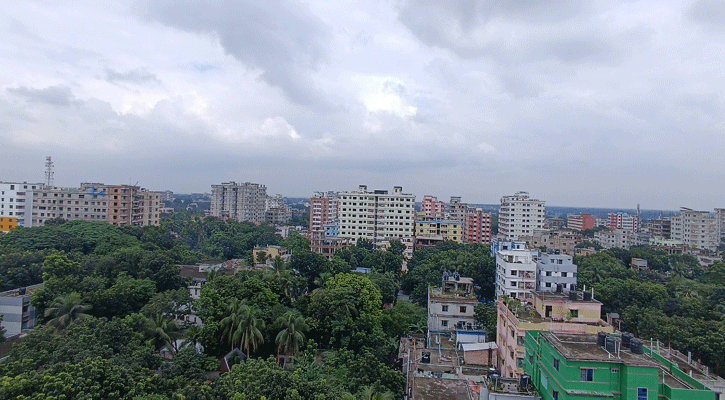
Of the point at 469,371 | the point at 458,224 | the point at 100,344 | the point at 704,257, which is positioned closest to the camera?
the point at 100,344

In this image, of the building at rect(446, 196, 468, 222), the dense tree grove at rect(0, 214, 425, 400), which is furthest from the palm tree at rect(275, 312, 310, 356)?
the building at rect(446, 196, 468, 222)

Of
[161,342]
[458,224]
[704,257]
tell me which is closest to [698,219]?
[704,257]

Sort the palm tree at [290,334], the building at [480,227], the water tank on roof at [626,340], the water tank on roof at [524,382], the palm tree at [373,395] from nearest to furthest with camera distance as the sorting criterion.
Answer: the palm tree at [373,395] → the water tank on roof at [626,340] → the water tank on roof at [524,382] → the palm tree at [290,334] → the building at [480,227]

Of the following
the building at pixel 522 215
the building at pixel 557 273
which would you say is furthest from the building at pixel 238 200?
the building at pixel 557 273

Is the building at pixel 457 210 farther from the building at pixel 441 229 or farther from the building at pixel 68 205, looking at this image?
the building at pixel 68 205

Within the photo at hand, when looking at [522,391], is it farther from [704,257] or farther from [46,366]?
[704,257]

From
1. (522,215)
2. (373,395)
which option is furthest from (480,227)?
(373,395)

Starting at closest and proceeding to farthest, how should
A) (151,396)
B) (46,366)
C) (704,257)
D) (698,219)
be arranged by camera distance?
(151,396) < (46,366) < (704,257) < (698,219)
